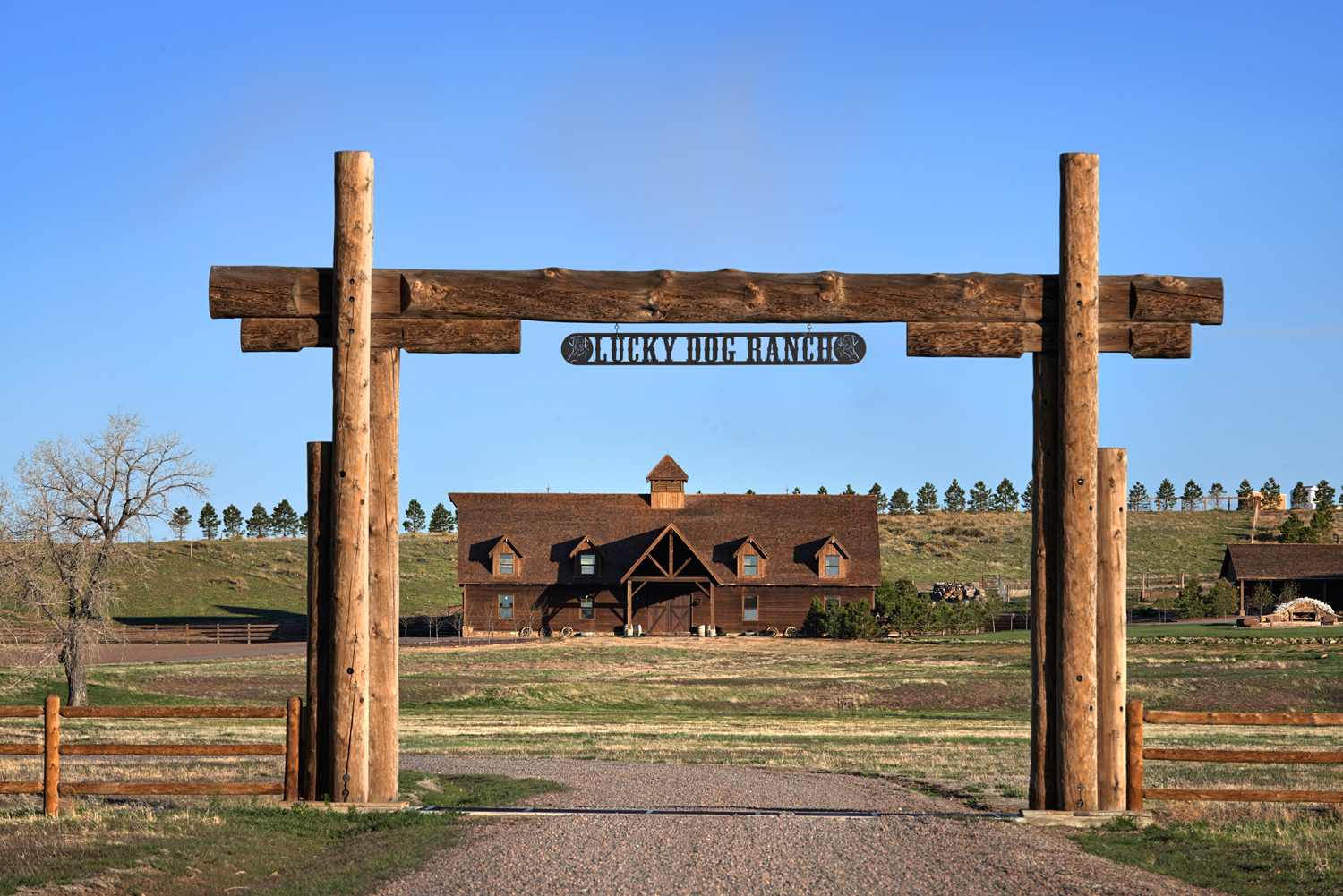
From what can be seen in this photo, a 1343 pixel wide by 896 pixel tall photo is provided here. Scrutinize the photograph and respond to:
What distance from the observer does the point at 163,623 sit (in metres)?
69.8

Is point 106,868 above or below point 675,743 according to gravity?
above

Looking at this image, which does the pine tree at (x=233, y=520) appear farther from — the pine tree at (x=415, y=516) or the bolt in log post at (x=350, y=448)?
the bolt in log post at (x=350, y=448)

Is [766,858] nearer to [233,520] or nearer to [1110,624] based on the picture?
[1110,624]

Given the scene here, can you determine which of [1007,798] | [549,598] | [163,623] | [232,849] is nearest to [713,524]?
[549,598]

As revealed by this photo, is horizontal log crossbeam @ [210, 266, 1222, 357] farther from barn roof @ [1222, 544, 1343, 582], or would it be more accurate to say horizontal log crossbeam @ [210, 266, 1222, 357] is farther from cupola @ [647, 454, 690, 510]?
barn roof @ [1222, 544, 1343, 582]

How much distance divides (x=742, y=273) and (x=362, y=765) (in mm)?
6138

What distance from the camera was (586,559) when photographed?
2392 inches

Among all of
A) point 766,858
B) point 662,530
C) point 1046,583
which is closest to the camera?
point 766,858

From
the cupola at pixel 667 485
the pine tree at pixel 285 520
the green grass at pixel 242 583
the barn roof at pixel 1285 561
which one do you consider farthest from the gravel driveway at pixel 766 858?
the pine tree at pixel 285 520

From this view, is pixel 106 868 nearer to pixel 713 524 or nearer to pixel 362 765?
pixel 362 765

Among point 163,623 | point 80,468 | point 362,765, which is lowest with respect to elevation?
point 163,623

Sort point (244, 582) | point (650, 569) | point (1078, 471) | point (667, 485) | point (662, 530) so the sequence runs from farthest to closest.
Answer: point (244, 582)
point (667, 485)
point (650, 569)
point (662, 530)
point (1078, 471)

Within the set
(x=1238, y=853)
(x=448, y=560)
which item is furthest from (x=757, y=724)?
(x=448, y=560)

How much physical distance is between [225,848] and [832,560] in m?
51.6
